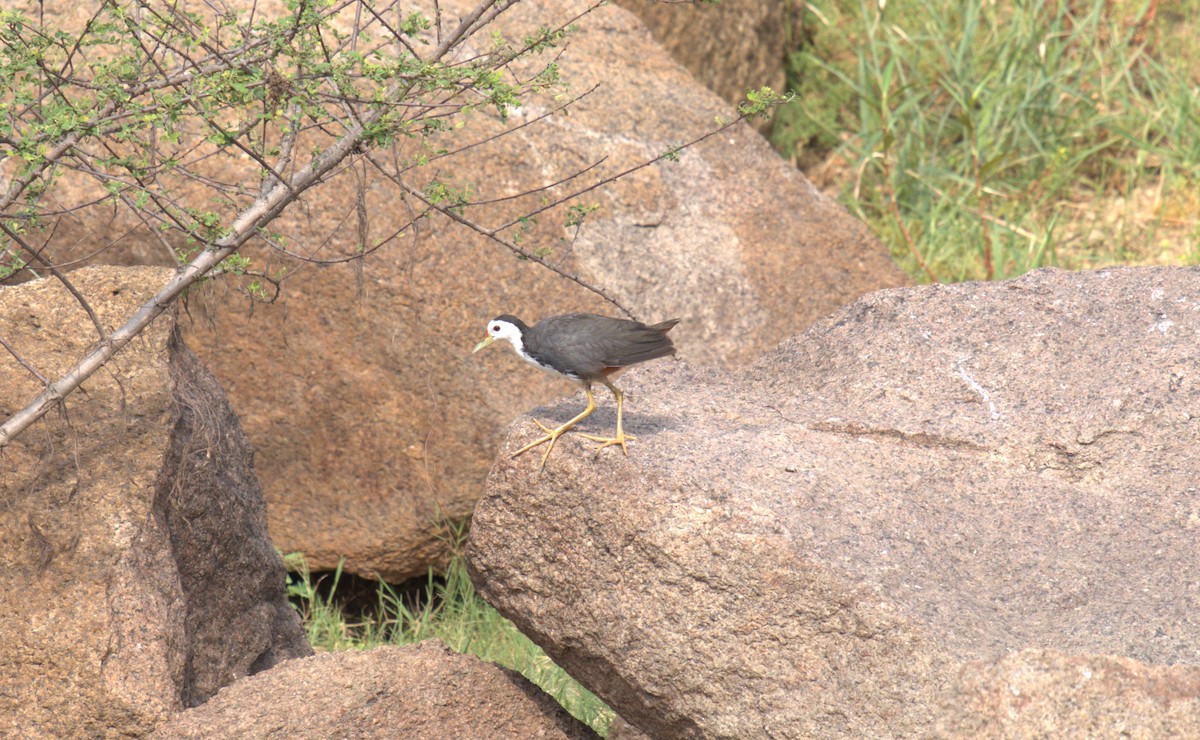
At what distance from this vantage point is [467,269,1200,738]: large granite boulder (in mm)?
3119

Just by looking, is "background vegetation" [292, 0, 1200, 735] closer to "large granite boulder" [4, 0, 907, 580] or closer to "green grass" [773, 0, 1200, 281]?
"green grass" [773, 0, 1200, 281]

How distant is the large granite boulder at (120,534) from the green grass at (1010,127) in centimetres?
441

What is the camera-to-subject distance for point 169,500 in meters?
3.99

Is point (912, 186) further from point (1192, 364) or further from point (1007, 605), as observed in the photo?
point (1007, 605)

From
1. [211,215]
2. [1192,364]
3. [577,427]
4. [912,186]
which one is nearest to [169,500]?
[211,215]

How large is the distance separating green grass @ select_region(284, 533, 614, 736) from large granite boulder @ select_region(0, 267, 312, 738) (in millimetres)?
1162

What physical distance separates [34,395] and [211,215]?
0.83 m

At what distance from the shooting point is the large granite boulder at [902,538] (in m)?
3.12

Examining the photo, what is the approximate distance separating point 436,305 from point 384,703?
6.45 feet

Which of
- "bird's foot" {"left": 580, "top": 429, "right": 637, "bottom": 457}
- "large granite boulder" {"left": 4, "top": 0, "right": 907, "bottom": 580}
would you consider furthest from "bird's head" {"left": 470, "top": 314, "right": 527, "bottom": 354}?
"large granite boulder" {"left": 4, "top": 0, "right": 907, "bottom": 580}

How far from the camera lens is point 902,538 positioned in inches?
134

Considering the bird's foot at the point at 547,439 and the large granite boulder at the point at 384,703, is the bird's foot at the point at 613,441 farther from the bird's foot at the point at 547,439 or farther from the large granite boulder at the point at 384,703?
the large granite boulder at the point at 384,703

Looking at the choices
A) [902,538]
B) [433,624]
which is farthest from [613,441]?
[433,624]

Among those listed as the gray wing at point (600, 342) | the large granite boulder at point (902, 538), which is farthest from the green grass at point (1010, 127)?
the gray wing at point (600, 342)
